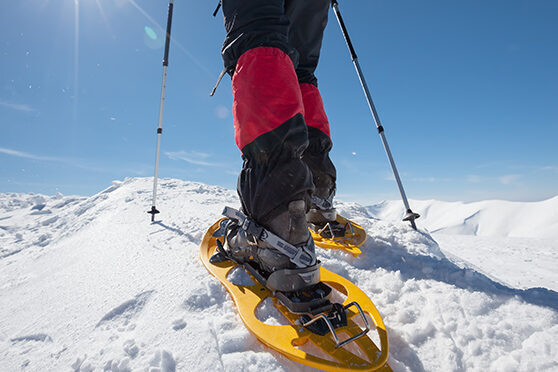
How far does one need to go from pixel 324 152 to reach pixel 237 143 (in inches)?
47.8

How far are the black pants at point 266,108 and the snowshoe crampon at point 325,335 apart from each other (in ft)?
1.36

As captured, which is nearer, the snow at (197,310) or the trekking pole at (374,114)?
the snow at (197,310)

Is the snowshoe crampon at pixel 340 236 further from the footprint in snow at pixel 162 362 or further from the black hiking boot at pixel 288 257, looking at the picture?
the footprint in snow at pixel 162 362

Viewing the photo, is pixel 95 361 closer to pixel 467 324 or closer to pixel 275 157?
pixel 275 157

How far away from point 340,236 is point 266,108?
150cm

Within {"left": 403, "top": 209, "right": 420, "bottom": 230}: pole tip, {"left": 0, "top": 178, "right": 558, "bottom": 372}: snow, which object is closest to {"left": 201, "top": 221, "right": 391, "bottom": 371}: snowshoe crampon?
{"left": 0, "top": 178, "right": 558, "bottom": 372}: snow

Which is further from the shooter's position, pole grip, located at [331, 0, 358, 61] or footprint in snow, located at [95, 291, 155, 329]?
pole grip, located at [331, 0, 358, 61]

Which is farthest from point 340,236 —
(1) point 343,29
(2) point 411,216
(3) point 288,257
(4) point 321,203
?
(1) point 343,29

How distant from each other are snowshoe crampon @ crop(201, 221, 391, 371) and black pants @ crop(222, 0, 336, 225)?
0.41 meters

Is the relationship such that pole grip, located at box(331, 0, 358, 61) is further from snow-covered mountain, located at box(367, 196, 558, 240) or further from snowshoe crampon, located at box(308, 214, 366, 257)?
snow-covered mountain, located at box(367, 196, 558, 240)

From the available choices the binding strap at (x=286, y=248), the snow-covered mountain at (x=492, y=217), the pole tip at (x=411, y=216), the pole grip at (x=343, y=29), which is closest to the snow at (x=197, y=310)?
the pole tip at (x=411, y=216)

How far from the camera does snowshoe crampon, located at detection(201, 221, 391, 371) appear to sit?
0.84 metres

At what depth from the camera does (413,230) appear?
2445 millimetres

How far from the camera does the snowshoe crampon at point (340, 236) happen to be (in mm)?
1996
